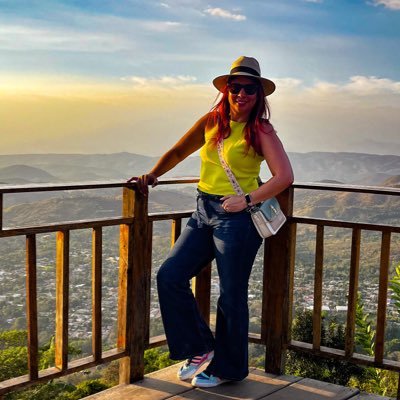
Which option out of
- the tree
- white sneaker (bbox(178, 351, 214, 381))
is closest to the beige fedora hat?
white sneaker (bbox(178, 351, 214, 381))

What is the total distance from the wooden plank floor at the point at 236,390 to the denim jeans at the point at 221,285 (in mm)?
83

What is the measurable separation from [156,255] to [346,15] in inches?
1813

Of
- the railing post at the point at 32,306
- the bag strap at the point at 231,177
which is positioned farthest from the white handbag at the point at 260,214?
the railing post at the point at 32,306

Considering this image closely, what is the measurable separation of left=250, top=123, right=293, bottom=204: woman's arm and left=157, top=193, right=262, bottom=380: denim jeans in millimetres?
136

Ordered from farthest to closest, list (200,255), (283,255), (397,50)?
(397,50)
(283,255)
(200,255)

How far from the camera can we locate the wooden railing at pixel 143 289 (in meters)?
2.94

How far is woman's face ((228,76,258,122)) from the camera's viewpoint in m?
2.96

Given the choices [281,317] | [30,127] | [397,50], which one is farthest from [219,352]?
[30,127]

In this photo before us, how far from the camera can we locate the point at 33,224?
2811 millimetres

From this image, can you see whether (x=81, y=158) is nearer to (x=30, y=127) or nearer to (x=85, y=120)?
(x=85, y=120)

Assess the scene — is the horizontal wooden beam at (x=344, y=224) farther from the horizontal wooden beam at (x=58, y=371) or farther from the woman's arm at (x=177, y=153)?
the horizontal wooden beam at (x=58, y=371)

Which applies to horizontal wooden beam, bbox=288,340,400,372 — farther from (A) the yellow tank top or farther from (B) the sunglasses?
(B) the sunglasses

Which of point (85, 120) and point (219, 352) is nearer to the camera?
point (219, 352)

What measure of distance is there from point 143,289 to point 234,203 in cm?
70
